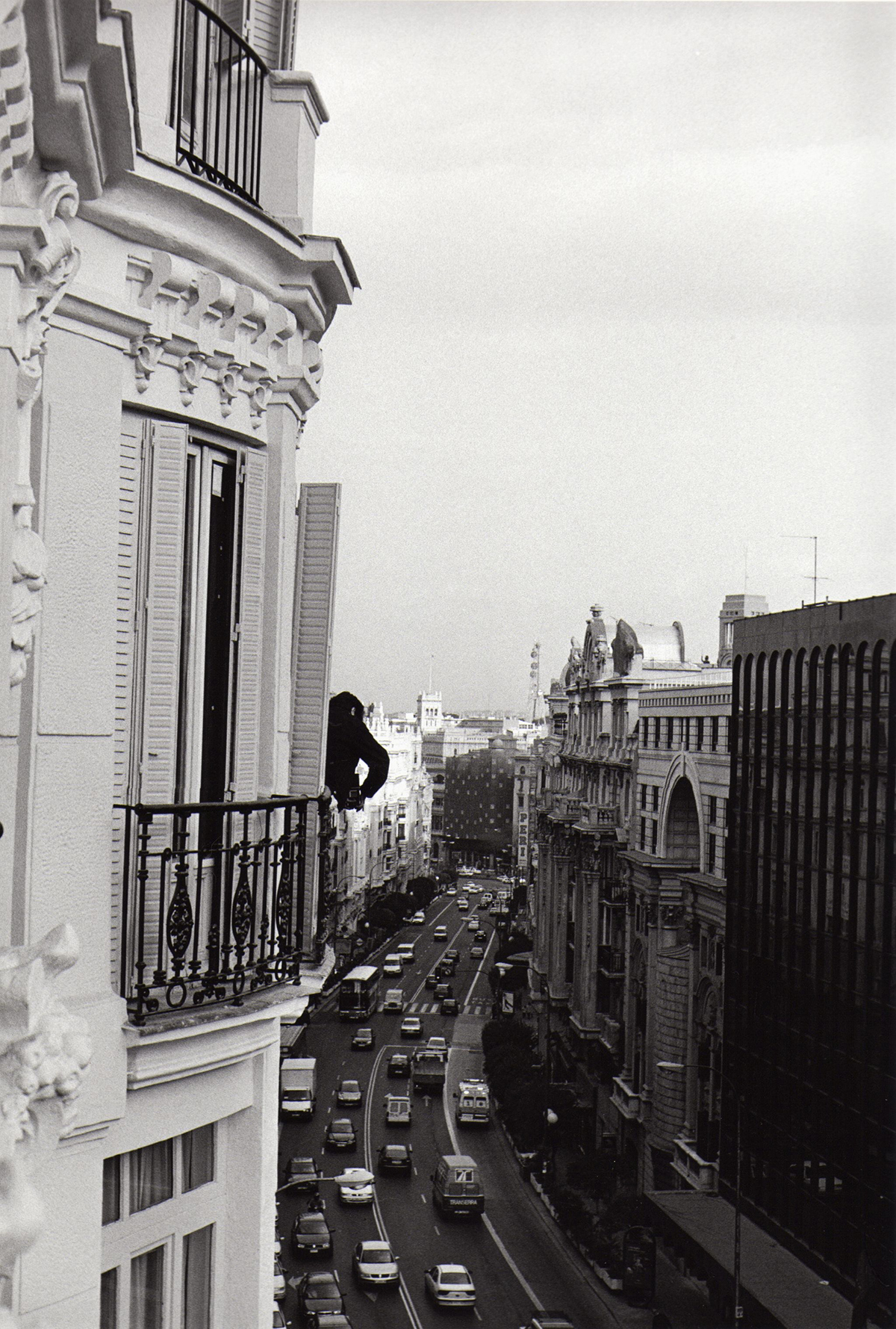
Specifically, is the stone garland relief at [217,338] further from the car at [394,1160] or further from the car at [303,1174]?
the car at [394,1160]

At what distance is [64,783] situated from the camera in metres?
3.88

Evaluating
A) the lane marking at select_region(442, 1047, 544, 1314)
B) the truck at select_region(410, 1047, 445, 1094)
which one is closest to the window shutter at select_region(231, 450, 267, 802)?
the lane marking at select_region(442, 1047, 544, 1314)

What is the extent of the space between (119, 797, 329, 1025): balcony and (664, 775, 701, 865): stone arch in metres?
36.1

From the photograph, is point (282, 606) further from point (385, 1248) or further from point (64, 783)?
point (385, 1248)

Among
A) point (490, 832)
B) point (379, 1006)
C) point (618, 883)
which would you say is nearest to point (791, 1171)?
point (618, 883)

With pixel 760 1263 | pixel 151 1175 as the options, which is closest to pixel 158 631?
pixel 151 1175

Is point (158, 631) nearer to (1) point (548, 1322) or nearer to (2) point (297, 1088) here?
(1) point (548, 1322)

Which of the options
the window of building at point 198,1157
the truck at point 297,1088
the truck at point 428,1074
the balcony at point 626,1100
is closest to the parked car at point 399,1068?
the truck at point 428,1074

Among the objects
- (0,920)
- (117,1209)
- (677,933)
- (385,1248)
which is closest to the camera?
(0,920)

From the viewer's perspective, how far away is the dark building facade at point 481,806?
479 ft

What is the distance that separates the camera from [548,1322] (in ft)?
74.6

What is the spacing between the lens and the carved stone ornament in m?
2.57

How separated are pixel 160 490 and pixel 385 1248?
26.3 metres

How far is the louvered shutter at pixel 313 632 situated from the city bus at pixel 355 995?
2150 inches
